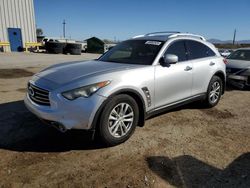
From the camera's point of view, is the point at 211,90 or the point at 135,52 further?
the point at 211,90

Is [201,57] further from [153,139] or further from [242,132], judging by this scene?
[153,139]

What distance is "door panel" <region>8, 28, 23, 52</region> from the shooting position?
25000mm

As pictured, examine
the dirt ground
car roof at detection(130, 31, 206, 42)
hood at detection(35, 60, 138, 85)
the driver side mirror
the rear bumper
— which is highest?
car roof at detection(130, 31, 206, 42)

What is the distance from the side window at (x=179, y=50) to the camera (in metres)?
4.93

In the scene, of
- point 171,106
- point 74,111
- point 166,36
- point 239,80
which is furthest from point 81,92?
point 239,80

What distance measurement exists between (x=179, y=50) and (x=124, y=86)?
1849 mm

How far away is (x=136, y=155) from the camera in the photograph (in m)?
3.71

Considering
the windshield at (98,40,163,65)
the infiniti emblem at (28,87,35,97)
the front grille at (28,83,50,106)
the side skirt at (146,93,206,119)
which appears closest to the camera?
the front grille at (28,83,50,106)

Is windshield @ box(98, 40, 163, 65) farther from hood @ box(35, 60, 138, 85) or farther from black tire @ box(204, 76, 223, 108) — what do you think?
black tire @ box(204, 76, 223, 108)

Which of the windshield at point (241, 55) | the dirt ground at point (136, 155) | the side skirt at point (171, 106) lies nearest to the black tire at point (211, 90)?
the side skirt at point (171, 106)

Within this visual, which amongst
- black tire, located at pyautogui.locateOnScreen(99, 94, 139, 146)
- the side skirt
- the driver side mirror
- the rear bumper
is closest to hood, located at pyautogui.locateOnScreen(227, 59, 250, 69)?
the rear bumper

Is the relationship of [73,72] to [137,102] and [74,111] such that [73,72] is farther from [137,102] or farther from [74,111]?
[137,102]

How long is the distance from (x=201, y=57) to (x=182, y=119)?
1.48m

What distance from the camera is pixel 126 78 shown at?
3.95 metres
